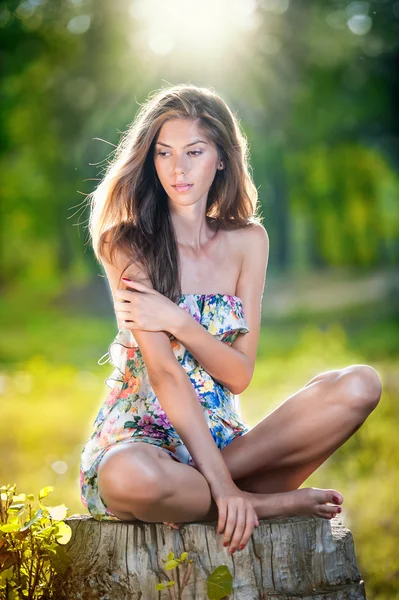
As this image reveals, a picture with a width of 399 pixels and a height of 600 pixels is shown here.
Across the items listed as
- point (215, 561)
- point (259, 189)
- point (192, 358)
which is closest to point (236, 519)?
point (215, 561)

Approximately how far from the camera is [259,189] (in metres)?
11.7

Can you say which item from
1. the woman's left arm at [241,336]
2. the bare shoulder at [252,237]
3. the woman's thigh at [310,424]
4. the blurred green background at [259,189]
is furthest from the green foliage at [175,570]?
the blurred green background at [259,189]

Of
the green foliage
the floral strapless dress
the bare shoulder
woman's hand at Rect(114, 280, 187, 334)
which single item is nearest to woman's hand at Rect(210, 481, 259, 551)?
the green foliage

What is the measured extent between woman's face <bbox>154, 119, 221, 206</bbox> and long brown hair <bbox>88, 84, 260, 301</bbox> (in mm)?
34

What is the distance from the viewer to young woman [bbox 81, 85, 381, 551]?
2.42m

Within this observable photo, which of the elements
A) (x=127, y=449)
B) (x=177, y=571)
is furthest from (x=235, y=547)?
(x=127, y=449)

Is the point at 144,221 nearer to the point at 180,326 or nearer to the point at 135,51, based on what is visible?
the point at 180,326

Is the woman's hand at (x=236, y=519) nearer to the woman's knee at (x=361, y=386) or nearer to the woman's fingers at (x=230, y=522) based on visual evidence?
the woman's fingers at (x=230, y=522)

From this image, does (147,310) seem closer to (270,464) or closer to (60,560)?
(270,464)

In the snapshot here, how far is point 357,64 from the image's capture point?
12.9 meters

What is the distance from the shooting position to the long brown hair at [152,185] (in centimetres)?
286

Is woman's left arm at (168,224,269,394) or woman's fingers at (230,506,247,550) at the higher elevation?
woman's left arm at (168,224,269,394)

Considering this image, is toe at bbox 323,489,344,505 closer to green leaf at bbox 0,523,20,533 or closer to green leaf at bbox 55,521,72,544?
green leaf at bbox 55,521,72,544

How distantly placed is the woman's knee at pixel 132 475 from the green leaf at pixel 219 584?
0.92 ft
